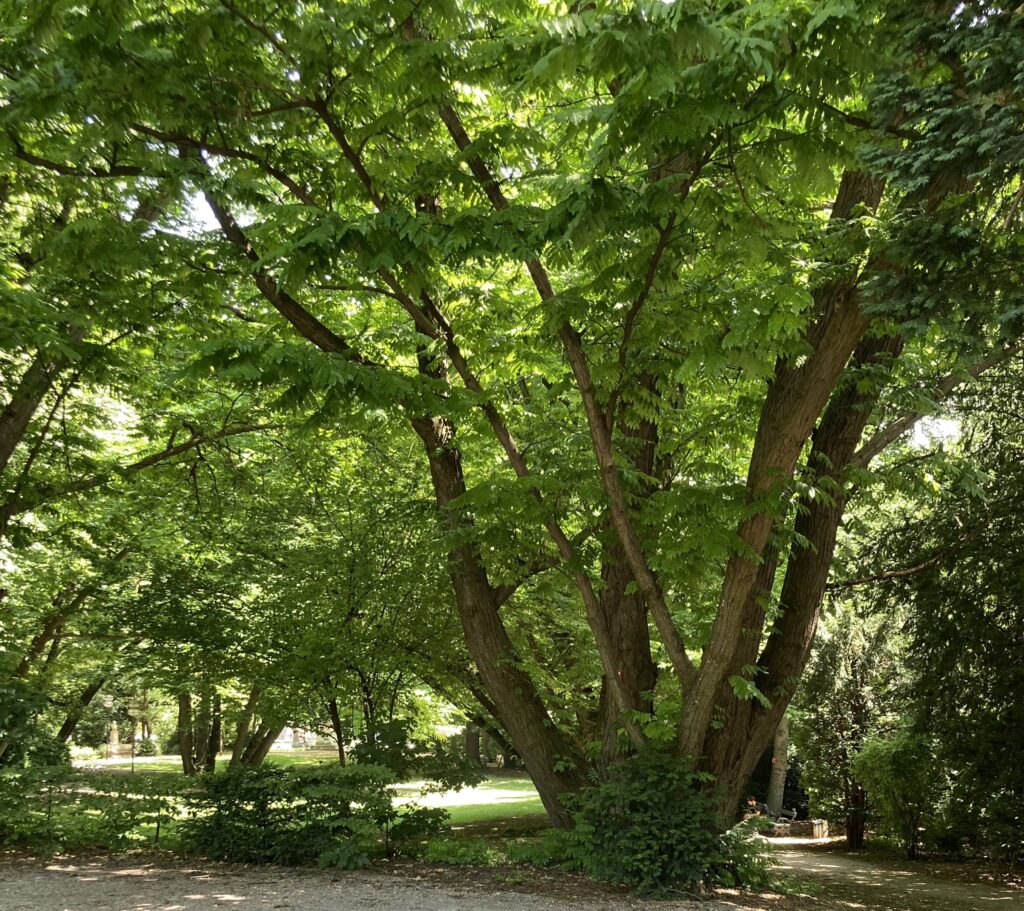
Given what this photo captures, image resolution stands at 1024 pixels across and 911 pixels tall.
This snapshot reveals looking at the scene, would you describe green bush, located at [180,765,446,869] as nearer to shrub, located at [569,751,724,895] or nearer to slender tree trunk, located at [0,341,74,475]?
shrub, located at [569,751,724,895]

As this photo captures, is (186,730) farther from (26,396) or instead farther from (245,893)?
(245,893)

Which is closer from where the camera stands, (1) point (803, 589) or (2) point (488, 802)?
(1) point (803, 589)

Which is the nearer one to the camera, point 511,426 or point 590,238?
point 590,238

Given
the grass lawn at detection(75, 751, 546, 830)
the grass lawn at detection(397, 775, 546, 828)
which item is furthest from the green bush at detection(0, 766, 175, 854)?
the grass lawn at detection(397, 775, 546, 828)

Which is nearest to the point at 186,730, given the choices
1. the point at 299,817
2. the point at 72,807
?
the point at 72,807

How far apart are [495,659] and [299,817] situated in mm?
2266

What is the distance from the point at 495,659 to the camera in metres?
8.21

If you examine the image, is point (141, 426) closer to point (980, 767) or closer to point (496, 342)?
point (496, 342)

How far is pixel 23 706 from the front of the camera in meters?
8.43

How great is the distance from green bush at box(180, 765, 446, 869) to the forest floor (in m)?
0.27

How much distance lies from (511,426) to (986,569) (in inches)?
259

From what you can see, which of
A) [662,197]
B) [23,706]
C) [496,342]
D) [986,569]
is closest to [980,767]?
[986,569]

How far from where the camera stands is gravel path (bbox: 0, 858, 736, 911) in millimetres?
5781

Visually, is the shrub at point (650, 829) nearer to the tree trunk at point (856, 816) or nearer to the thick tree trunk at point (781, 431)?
the thick tree trunk at point (781, 431)
